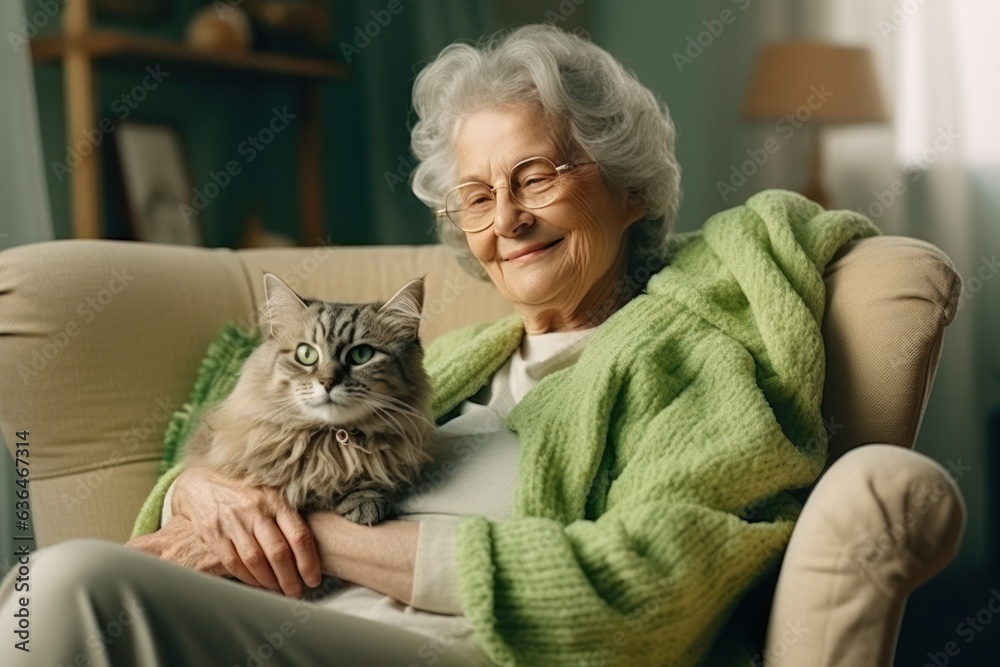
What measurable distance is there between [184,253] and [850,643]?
157 cm

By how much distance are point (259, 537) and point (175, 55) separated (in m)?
2.06

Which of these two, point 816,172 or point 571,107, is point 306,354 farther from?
point 816,172

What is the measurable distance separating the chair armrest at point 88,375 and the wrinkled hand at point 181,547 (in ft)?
1.04

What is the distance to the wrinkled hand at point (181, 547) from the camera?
146 centimetres

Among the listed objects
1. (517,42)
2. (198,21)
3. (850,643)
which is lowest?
(850,643)

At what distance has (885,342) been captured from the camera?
1538 millimetres

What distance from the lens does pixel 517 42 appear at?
5.89 feet

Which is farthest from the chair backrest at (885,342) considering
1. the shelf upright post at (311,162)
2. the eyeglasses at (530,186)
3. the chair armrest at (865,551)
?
the shelf upright post at (311,162)

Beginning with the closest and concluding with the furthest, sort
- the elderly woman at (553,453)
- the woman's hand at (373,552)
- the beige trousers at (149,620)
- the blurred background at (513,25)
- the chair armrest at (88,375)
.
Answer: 1. the beige trousers at (149,620)
2. the elderly woman at (553,453)
3. the woman's hand at (373,552)
4. the chair armrest at (88,375)
5. the blurred background at (513,25)

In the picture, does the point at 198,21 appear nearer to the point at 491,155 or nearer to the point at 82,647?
the point at 491,155

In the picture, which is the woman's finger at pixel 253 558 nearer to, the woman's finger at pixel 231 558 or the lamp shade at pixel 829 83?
the woman's finger at pixel 231 558

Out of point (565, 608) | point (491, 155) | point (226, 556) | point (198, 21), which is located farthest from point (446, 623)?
point (198, 21)

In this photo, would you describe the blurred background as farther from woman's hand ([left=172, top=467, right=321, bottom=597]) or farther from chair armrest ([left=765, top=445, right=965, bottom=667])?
chair armrest ([left=765, top=445, right=965, bottom=667])

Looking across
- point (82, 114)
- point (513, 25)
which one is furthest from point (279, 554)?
point (513, 25)
